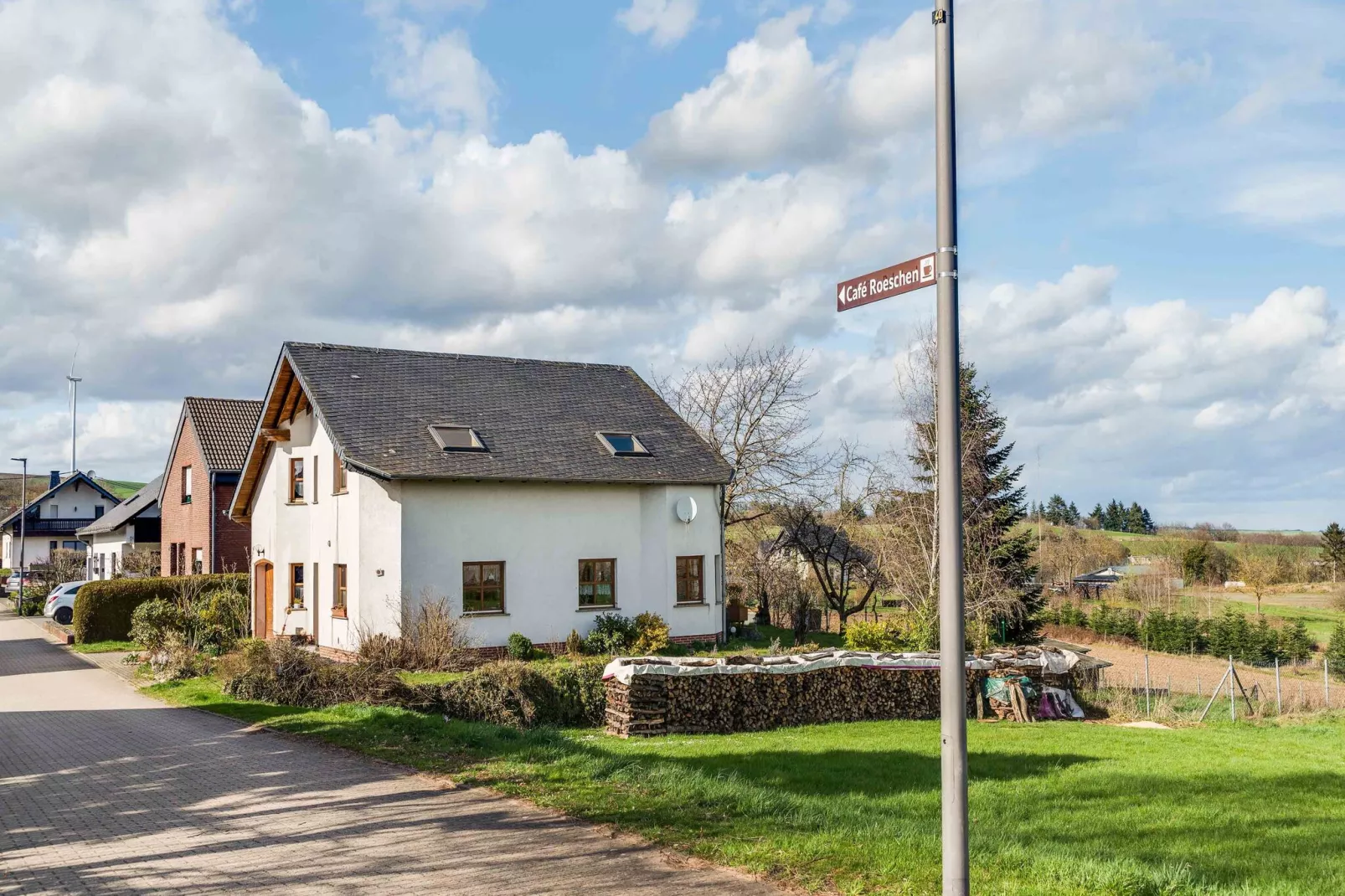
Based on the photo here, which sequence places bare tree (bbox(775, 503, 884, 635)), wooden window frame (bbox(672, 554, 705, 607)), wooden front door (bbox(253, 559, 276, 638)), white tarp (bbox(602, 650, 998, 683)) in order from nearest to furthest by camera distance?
white tarp (bbox(602, 650, 998, 683)), wooden window frame (bbox(672, 554, 705, 607)), wooden front door (bbox(253, 559, 276, 638)), bare tree (bbox(775, 503, 884, 635))

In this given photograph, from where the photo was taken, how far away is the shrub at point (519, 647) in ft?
80.1

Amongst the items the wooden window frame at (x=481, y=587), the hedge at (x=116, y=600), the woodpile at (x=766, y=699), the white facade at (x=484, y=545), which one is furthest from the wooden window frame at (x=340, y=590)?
the woodpile at (x=766, y=699)

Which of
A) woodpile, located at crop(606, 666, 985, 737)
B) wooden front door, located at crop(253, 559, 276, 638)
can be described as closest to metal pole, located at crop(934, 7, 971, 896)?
woodpile, located at crop(606, 666, 985, 737)

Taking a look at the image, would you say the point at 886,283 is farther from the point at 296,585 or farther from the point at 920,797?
the point at 296,585

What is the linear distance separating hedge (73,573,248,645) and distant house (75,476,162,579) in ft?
45.8

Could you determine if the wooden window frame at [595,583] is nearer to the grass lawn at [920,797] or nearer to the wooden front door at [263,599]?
the grass lawn at [920,797]

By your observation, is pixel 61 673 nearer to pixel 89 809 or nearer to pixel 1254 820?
pixel 89 809

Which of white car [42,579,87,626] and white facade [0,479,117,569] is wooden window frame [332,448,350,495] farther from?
white facade [0,479,117,569]

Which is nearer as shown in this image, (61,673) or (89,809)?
(89,809)

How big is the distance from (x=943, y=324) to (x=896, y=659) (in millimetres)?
15889

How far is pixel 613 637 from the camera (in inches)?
1008

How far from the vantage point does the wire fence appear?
917 inches

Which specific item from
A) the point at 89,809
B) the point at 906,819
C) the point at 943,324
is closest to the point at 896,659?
the point at 906,819

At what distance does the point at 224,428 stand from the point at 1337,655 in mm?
38248
